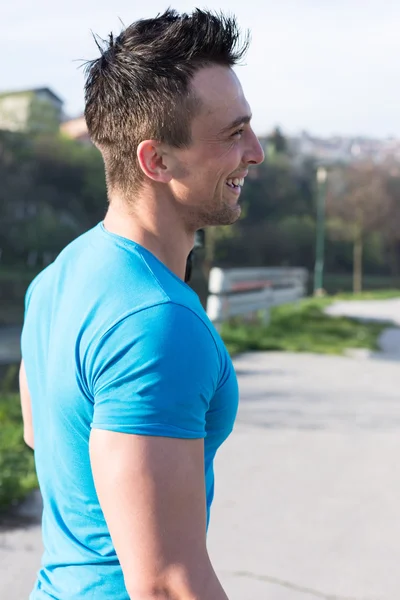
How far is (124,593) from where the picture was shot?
137 centimetres

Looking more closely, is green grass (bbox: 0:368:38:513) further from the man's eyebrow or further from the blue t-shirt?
the man's eyebrow

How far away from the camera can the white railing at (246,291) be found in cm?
1015

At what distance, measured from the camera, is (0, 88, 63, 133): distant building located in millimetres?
60188

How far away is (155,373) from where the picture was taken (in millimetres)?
1186

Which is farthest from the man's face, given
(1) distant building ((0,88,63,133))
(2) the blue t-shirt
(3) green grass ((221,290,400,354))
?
(1) distant building ((0,88,63,133))

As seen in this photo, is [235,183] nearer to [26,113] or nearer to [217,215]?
[217,215]

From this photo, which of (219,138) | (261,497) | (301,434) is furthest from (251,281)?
(219,138)

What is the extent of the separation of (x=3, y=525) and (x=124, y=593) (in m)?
2.82

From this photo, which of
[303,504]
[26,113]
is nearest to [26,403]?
[303,504]

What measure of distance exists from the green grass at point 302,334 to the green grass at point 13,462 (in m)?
3.96

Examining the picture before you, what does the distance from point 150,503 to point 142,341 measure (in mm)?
235

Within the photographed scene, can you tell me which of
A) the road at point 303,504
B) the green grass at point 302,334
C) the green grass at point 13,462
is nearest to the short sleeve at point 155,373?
the road at point 303,504

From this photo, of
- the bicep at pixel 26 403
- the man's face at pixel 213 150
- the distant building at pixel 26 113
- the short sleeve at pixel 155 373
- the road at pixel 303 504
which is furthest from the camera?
the distant building at pixel 26 113

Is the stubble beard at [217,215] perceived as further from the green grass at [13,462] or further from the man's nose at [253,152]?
the green grass at [13,462]
